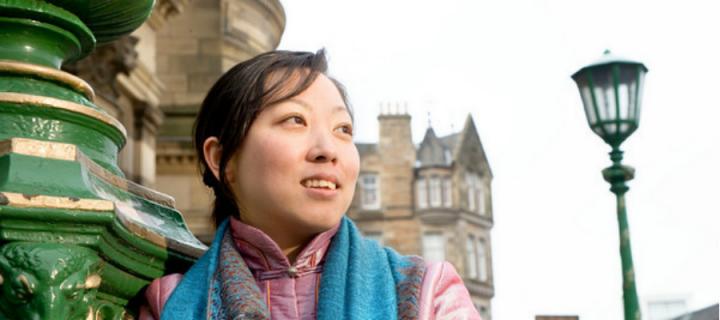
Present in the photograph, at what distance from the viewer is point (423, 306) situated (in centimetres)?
239

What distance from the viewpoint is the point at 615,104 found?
29.5 ft

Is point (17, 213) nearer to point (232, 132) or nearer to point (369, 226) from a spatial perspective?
point (232, 132)

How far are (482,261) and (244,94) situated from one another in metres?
58.6

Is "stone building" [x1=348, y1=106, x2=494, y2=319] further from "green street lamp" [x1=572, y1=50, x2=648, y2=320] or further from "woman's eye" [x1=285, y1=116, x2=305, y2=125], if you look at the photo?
"woman's eye" [x1=285, y1=116, x2=305, y2=125]

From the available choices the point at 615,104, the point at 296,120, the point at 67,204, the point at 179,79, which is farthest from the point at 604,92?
the point at 179,79

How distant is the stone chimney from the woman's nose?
182 ft

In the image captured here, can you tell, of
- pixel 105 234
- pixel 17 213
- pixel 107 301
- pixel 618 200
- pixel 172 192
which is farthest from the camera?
pixel 172 192

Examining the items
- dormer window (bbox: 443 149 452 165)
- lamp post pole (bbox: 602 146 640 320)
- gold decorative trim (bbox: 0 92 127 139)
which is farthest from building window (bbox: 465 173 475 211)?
gold decorative trim (bbox: 0 92 127 139)

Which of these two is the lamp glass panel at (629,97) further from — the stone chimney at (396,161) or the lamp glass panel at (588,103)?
the stone chimney at (396,161)

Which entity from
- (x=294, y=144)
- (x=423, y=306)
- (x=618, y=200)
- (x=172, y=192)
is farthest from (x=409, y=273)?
(x=172, y=192)

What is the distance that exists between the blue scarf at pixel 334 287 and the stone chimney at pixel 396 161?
55.4 meters

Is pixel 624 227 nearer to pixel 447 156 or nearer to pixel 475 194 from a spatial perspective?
pixel 447 156

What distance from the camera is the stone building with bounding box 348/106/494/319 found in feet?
191

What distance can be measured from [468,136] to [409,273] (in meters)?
60.1
